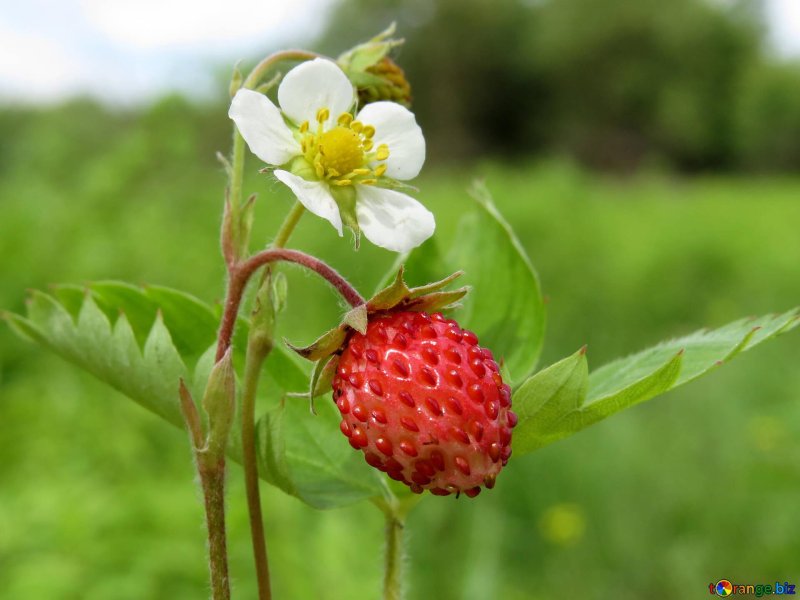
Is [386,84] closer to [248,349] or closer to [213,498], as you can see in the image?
[248,349]

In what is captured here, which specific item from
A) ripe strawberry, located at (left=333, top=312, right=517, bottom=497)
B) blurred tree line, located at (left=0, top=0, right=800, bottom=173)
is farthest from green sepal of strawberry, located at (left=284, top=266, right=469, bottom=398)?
blurred tree line, located at (left=0, top=0, right=800, bottom=173)

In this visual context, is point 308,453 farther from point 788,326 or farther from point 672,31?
point 672,31

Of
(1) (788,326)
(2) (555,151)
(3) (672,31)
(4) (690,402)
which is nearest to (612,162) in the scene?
(2) (555,151)

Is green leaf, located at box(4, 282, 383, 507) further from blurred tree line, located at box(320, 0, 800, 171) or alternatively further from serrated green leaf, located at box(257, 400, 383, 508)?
blurred tree line, located at box(320, 0, 800, 171)

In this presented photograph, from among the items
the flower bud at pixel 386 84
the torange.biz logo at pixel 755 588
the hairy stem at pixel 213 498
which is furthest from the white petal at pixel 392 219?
the torange.biz logo at pixel 755 588

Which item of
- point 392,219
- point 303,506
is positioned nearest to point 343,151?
point 392,219
